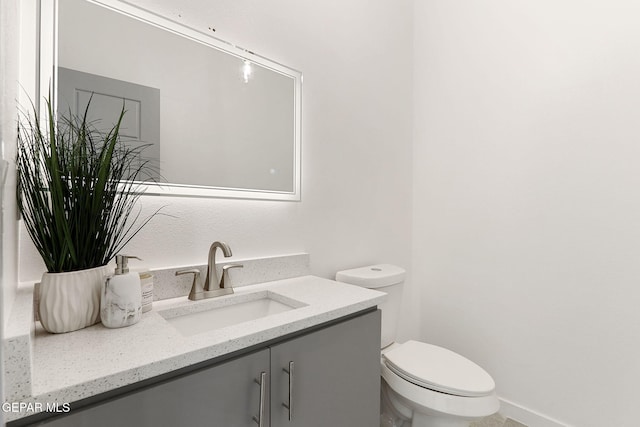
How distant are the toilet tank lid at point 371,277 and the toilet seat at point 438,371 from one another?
32 centimetres

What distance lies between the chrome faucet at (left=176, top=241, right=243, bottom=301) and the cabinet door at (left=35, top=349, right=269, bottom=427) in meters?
0.38

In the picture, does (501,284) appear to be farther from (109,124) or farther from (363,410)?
(109,124)

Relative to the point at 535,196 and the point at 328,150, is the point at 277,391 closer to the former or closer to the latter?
the point at 328,150

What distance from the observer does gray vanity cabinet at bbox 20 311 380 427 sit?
1.93ft

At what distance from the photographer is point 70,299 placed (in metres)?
0.72

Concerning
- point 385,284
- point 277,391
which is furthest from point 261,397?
point 385,284

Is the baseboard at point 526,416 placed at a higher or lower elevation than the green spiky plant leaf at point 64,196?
lower

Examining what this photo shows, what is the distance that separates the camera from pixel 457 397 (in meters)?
1.19

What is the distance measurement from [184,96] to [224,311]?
0.77 metres

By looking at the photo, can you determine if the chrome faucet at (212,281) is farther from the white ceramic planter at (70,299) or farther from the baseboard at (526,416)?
the baseboard at (526,416)

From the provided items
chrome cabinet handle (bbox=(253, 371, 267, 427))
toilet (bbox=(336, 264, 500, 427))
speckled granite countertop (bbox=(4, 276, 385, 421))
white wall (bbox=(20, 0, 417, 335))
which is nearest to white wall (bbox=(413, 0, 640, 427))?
white wall (bbox=(20, 0, 417, 335))

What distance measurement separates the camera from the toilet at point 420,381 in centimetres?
119

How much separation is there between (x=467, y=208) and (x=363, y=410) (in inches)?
52.7
